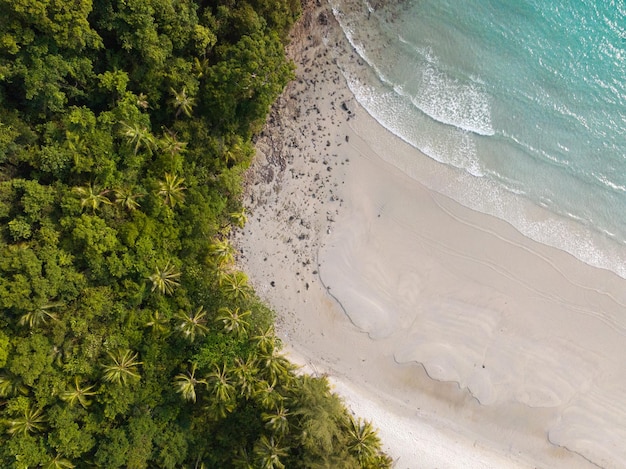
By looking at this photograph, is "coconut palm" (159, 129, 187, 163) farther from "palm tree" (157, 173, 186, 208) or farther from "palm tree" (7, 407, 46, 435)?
"palm tree" (7, 407, 46, 435)

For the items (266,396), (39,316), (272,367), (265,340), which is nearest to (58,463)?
(39,316)

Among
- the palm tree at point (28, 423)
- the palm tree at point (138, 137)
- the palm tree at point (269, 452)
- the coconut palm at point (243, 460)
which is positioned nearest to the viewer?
the palm tree at point (28, 423)

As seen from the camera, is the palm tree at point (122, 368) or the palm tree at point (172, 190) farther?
the palm tree at point (172, 190)

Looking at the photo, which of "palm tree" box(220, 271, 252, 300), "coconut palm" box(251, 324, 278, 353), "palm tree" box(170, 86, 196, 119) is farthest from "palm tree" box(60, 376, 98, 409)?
"palm tree" box(170, 86, 196, 119)

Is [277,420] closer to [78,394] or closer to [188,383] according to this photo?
[188,383]

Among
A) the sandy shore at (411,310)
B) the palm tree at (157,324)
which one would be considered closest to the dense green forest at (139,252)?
the palm tree at (157,324)

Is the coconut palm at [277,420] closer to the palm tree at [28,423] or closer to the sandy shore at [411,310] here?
the sandy shore at [411,310]
